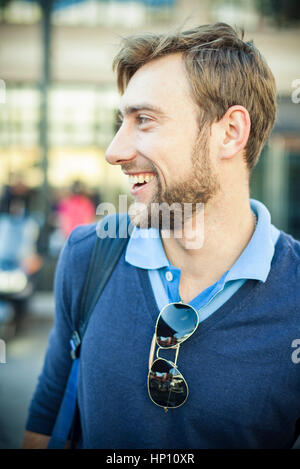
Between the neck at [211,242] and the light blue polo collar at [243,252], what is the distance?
6 cm

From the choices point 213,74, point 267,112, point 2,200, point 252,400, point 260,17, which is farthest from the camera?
point 260,17

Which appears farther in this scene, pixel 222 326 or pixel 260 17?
pixel 260 17

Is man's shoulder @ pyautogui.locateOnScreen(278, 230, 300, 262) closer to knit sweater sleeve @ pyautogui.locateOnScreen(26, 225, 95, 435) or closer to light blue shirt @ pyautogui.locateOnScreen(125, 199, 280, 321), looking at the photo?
light blue shirt @ pyautogui.locateOnScreen(125, 199, 280, 321)

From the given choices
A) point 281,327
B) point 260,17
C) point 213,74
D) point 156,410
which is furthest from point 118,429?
point 260,17

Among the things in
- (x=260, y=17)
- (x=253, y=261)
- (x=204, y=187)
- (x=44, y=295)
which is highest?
(x=260, y=17)

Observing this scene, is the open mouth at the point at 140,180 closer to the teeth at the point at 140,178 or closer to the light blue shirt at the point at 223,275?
the teeth at the point at 140,178

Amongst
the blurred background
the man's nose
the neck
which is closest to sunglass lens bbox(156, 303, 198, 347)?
the neck

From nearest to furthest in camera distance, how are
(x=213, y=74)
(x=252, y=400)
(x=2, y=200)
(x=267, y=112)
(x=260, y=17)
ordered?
(x=252, y=400), (x=213, y=74), (x=267, y=112), (x=2, y=200), (x=260, y=17)

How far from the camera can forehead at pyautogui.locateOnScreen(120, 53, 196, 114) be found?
154cm

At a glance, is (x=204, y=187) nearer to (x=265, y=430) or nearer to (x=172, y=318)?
(x=172, y=318)

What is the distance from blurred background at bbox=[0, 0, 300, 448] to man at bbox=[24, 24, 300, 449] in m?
5.12

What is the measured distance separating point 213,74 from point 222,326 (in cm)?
87

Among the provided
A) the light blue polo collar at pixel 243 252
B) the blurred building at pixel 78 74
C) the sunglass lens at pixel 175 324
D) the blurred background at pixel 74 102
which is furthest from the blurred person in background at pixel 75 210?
the sunglass lens at pixel 175 324

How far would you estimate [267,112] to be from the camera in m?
1.71
